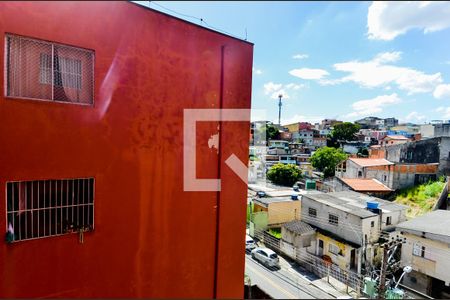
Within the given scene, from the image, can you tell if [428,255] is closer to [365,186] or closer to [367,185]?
[365,186]

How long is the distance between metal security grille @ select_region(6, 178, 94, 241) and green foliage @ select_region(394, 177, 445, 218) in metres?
18.1

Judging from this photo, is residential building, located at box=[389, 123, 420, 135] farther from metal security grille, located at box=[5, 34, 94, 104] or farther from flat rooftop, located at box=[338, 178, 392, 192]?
metal security grille, located at box=[5, 34, 94, 104]

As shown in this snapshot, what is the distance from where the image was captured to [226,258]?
4.67 m

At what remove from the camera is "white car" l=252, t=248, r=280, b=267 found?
14.1 metres

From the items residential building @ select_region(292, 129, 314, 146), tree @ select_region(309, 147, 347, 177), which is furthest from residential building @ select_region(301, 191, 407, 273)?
residential building @ select_region(292, 129, 314, 146)

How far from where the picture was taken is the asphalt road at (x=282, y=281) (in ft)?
38.5

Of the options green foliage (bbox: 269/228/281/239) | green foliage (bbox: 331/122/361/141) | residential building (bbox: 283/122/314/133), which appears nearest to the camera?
green foliage (bbox: 269/228/281/239)

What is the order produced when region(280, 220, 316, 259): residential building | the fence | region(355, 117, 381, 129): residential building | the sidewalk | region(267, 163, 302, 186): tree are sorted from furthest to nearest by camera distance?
region(355, 117, 381, 129): residential building < region(267, 163, 302, 186): tree < region(280, 220, 316, 259): residential building < the fence < the sidewalk

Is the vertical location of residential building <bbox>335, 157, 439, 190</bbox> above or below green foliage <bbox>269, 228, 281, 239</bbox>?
above

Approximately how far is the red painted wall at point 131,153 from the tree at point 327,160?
2603 cm

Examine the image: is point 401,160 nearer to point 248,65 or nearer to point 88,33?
point 248,65

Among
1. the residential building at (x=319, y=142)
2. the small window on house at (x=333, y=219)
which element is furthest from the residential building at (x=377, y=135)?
the small window on house at (x=333, y=219)

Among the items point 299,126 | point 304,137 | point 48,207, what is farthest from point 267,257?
point 299,126

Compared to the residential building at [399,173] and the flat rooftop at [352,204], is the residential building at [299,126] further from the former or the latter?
the flat rooftop at [352,204]
